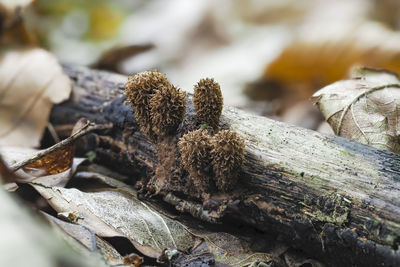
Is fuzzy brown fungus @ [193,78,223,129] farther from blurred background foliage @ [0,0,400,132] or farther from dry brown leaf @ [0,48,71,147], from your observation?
blurred background foliage @ [0,0,400,132]

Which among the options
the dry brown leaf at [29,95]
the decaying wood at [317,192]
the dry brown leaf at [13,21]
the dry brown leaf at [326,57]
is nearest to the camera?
the decaying wood at [317,192]

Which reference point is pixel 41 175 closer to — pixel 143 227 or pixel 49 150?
→ pixel 49 150

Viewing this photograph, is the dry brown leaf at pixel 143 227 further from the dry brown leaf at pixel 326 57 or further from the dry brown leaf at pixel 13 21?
the dry brown leaf at pixel 326 57

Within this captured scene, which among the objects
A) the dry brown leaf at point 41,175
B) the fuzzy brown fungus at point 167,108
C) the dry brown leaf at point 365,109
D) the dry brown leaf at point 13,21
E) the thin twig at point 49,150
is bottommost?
the dry brown leaf at point 41,175

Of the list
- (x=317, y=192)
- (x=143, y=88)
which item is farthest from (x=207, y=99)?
(x=317, y=192)

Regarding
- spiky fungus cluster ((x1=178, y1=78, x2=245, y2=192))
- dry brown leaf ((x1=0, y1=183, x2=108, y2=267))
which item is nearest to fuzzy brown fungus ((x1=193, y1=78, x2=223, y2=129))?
spiky fungus cluster ((x1=178, y1=78, x2=245, y2=192))

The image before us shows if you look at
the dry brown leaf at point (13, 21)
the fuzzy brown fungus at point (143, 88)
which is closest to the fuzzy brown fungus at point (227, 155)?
the fuzzy brown fungus at point (143, 88)
